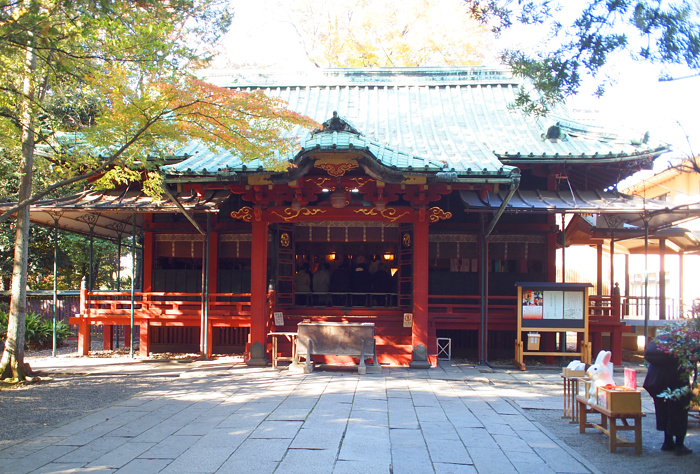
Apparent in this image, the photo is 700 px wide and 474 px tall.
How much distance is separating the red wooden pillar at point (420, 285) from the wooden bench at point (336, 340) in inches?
49.6

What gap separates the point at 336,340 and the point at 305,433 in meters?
4.44

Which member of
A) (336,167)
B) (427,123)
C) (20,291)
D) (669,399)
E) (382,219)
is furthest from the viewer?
(427,123)

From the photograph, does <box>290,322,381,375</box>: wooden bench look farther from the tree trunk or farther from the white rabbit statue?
the tree trunk

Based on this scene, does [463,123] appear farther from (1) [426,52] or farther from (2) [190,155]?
(1) [426,52]

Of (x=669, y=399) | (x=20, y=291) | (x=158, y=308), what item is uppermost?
(x=20, y=291)

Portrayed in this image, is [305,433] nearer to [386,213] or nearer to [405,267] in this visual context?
[386,213]

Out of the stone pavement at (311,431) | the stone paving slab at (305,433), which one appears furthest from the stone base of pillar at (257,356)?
the stone paving slab at (305,433)

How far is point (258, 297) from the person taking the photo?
11883 millimetres

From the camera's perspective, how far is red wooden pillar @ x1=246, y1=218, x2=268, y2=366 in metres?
11.8

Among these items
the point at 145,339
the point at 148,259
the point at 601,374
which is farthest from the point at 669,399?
the point at 148,259

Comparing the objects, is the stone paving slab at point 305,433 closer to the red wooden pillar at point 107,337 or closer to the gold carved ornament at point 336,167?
the gold carved ornament at point 336,167

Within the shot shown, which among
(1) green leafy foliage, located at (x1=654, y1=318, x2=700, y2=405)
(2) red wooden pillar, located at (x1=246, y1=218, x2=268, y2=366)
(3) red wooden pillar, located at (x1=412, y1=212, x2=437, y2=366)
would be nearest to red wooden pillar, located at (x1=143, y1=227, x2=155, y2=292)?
(2) red wooden pillar, located at (x1=246, y1=218, x2=268, y2=366)

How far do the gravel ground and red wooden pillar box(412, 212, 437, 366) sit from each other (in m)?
2.38

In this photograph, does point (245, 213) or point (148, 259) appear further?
point (148, 259)
